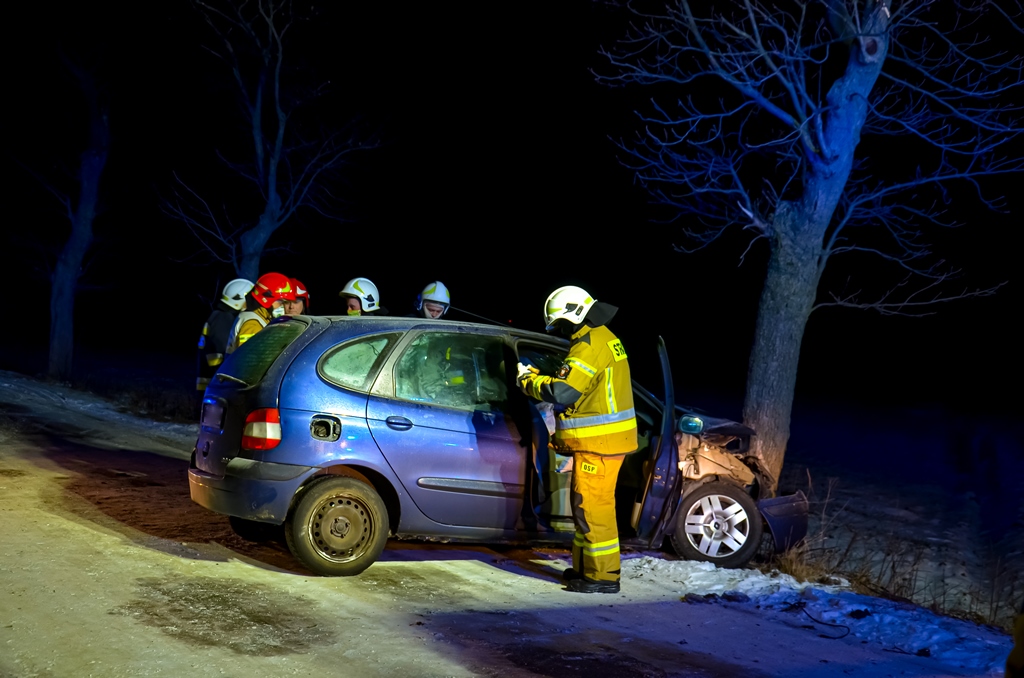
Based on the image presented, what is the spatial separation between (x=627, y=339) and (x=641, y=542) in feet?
110

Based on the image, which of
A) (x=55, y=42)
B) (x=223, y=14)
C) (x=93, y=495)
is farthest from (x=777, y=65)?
(x=55, y=42)

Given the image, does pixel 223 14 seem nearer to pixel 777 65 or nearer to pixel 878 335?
pixel 777 65

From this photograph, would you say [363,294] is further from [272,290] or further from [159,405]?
[159,405]

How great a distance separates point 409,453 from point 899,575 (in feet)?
14.1

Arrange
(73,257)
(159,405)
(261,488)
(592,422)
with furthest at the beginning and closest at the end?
(73,257)
(159,405)
(592,422)
(261,488)

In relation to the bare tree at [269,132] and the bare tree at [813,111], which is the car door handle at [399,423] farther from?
the bare tree at [269,132]

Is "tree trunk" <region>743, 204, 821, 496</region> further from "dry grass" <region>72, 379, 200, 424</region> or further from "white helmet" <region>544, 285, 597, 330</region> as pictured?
"dry grass" <region>72, 379, 200, 424</region>

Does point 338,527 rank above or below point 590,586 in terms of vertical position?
above

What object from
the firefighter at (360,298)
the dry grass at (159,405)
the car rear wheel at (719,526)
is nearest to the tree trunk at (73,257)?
the dry grass at (159,405)

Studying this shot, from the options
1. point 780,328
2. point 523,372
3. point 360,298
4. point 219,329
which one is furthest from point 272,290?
point 780,328

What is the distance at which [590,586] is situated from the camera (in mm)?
6617

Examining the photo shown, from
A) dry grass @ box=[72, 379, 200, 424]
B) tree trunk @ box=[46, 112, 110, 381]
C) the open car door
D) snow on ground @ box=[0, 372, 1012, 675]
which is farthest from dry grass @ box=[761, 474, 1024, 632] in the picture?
tree trunk @ box=[46, 112, 110, 381]

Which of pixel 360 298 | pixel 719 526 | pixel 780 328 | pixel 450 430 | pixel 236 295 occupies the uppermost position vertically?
pixel 780 328

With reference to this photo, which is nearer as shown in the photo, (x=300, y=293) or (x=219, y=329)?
(x=300, y=293)
